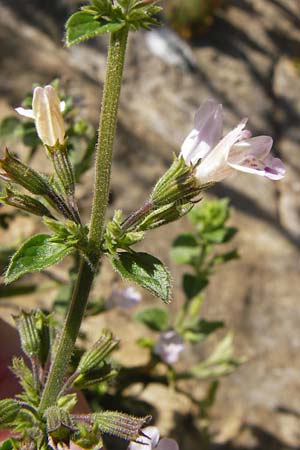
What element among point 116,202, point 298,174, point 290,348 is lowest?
point 290,348

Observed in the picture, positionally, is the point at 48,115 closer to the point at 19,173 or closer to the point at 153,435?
the point at 19,173

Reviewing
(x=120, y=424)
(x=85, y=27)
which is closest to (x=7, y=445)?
(x=120, y=424)

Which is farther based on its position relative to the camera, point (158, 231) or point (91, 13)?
point (158, 231)

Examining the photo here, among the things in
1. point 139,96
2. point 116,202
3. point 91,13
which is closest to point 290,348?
point 116,202

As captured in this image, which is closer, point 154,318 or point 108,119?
point 108,119

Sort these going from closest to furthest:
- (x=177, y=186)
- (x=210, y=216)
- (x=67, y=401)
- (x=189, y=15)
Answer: (x=177, y=186) → (x=67, y=401) → (x=210, y=216) → (x=189, y=15)

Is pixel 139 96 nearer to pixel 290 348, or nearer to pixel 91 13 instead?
pixel 290 348

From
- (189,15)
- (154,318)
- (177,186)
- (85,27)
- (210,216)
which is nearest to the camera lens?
(85,27)

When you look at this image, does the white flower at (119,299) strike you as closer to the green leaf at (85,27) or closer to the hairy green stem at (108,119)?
the hairy green stem at (108,119)
